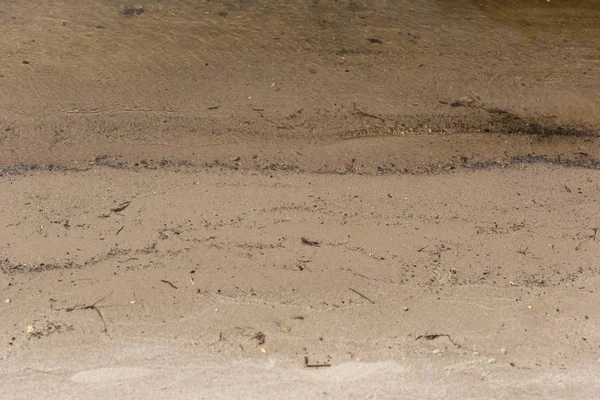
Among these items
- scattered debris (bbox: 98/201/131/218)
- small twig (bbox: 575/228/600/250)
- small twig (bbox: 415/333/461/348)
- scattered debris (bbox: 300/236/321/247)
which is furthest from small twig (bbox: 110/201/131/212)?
small twig (bbox: 575/228/600/250)

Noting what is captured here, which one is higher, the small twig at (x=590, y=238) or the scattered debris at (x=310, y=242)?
the small twig at (x=590, y=238)

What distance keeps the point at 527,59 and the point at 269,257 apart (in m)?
3.68

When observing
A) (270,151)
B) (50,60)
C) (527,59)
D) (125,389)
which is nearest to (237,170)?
(270,151)

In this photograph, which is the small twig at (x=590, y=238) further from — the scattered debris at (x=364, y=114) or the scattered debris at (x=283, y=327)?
the scattered debris at (x=283, y=327)

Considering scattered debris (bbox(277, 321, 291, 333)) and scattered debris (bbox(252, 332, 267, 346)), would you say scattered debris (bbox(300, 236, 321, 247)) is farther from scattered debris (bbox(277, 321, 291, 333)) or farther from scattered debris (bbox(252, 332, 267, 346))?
scattered debris (bbox(252, 332, 267, 346))

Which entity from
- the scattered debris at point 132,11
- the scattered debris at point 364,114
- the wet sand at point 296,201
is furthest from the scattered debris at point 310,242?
the scattered debris at point 132,11

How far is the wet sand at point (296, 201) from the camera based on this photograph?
3381 millimetres

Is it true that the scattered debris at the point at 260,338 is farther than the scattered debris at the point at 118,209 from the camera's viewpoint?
No

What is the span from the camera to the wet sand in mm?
3381

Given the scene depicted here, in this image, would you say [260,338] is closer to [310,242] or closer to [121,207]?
[310,242]

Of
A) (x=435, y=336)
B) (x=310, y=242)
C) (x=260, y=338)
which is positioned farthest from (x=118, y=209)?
(x=435, y=336)

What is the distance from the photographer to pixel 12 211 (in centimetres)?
416

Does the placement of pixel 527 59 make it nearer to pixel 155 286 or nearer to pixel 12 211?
pixel 155 286

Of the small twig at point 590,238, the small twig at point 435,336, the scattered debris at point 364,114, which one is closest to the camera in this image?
the small twig at point 435,336
